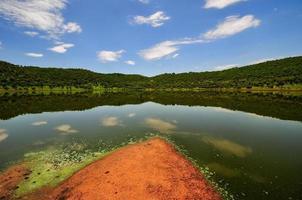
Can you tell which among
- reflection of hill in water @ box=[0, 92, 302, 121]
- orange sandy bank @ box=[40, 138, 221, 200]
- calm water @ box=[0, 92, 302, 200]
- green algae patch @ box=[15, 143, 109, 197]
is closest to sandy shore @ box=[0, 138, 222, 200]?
orange sandy bank @ box=[40, 138, 221, 200]

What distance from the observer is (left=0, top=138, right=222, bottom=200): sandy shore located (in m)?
13.9

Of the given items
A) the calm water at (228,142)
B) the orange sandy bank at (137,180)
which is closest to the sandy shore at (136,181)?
the orange sandy bank at (137,180)

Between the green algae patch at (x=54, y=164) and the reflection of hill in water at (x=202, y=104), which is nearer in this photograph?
the green algae patch at (x=54, y=164)

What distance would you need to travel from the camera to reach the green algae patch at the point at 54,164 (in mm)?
16031

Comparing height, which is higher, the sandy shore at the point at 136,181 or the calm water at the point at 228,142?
the sandy shore at the point at 136,181

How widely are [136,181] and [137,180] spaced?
0.46 ft

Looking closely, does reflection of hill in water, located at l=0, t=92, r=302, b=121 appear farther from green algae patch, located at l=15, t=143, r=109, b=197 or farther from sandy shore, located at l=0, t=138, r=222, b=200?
sandy shore, located at l=0, t=138, r=222, b=200

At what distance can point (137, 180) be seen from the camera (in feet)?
50.5

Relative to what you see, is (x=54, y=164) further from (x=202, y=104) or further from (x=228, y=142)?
(x=202, y=104)

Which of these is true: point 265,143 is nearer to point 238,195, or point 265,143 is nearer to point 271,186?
point 271,186

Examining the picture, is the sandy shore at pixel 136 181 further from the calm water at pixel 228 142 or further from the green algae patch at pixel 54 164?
the calm water at pixel 228 142

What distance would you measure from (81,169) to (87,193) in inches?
174

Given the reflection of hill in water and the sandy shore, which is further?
the reflection of hill in water

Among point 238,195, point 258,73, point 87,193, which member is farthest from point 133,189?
point 258,73
